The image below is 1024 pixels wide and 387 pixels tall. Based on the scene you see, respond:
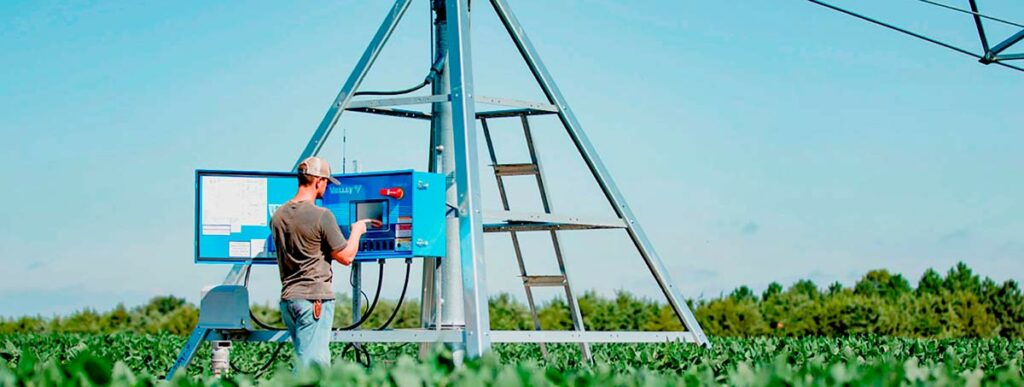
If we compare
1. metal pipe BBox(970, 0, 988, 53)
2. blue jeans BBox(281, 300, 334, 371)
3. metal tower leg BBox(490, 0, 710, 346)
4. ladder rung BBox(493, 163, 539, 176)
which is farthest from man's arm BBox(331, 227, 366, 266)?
metal pipe BBox(970, 0, 988, 53)

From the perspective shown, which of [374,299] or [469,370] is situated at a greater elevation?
[374,299]

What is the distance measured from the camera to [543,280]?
9.88 metres

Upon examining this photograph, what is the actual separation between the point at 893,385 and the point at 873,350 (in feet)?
14.6

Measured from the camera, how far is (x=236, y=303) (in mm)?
8219

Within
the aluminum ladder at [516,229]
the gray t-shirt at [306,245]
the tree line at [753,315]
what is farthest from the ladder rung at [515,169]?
the tree line at [753,315]

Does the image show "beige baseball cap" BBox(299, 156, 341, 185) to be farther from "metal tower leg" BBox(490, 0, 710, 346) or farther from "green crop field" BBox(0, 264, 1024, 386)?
"green crop field" BBox(0, 264, 1024, 386)

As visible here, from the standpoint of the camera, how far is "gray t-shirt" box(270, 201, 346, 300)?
7.04 meters

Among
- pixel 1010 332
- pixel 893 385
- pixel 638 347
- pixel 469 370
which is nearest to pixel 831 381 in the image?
pixel 893 385

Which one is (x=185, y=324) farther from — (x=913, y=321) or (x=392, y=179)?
(x=392, y=179)

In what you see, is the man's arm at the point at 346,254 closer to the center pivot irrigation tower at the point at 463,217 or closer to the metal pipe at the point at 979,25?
the center pivot irrigation tower at the point at 463,217

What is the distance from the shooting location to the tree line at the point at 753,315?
1873cm

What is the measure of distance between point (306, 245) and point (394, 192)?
3.73 feet

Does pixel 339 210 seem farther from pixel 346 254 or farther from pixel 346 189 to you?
pixel 346 254

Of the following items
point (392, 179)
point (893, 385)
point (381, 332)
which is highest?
point (392, 179)
